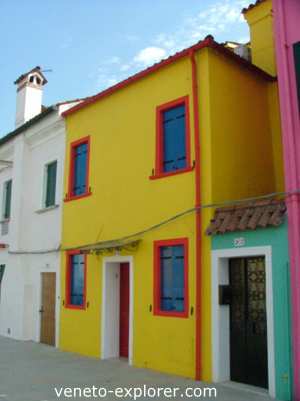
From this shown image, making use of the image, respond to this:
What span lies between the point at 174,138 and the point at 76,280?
4882mm

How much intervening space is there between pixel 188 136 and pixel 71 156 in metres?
4.57

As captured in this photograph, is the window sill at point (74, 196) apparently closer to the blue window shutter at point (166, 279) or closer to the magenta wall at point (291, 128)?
the blue window shutter at point (166, 279)

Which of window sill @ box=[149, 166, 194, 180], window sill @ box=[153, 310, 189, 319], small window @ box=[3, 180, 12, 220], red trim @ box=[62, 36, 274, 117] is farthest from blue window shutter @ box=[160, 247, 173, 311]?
small window @ box=[3, 180, 12, 220]

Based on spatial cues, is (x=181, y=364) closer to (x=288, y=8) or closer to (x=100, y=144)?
(x=100, y=144)

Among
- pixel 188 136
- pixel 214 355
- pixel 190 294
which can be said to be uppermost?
pixel 188 136

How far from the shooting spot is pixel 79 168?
1267 centimetres

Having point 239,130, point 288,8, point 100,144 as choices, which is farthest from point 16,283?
point 288,8

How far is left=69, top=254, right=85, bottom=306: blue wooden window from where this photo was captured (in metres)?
11.9

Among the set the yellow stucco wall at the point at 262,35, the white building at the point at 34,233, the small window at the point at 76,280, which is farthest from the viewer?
the white building at the point at 34,233

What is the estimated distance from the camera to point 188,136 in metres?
9.41

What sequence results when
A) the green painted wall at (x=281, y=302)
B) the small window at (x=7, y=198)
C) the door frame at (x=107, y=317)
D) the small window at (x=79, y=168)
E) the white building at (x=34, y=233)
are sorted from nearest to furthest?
the green painted wall at (x=281, y=302)
the door frame at (x=107, y=317)
the small window at (x=79, y=168)
the white building at (x=34, y=233)
the small window at (x=7, y=198)

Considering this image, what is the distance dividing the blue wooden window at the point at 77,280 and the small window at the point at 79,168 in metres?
1.76

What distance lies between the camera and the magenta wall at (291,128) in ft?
23.3

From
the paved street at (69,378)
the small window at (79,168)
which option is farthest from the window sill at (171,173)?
the paved street at (69,378)
